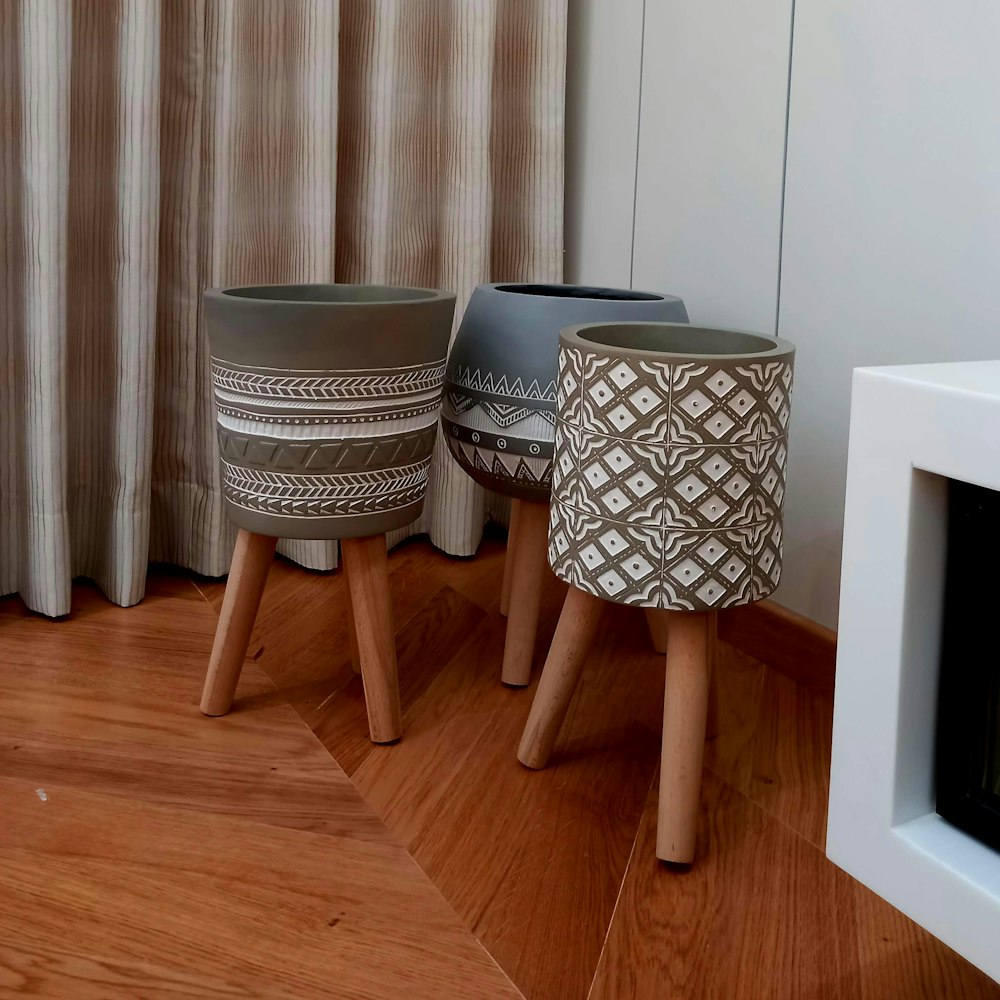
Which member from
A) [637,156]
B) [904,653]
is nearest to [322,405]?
[904,653]

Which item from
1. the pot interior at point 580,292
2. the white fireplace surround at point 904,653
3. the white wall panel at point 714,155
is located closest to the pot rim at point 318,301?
the pot interior at point 580,292

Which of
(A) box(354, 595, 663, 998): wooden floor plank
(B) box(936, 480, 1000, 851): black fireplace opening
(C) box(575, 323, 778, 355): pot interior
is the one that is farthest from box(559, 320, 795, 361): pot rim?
(A) box(354, 595, 663, 998): wooden floor plank

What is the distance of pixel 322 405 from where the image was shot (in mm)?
898

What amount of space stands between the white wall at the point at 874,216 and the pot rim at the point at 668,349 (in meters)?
0.16

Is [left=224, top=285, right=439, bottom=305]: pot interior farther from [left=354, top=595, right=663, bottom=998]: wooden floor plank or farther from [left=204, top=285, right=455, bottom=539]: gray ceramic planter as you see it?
[left=354, top=595, right=663, bottom=998]: wooden floor plank

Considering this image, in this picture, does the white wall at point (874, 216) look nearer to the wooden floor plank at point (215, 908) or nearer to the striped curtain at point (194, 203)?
the striped curtain at point (194, 203)

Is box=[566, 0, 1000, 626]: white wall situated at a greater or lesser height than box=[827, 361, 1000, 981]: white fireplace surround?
greater

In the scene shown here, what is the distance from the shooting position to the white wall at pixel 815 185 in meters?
0.89

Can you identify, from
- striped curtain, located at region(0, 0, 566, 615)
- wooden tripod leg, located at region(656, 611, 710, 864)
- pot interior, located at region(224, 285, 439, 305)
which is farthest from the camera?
striped curtain, located at region(0, 0, 566, 615)

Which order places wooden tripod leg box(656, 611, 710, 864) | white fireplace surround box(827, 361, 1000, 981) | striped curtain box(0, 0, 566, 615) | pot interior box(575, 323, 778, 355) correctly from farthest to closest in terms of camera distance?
striped curtain box(0, 0, 566, 615)
pot interior box(575, 323, 778, 355)
wooden tripod leg box(656, 611, 710, 864)
white fireplace surround box(827, 361, 1000, 981)

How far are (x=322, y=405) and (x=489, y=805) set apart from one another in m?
0.37

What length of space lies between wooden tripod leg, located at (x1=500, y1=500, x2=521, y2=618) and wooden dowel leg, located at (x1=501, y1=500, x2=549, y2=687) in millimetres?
15

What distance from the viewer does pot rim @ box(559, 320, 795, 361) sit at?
2.51 feet

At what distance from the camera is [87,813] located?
835 mm
